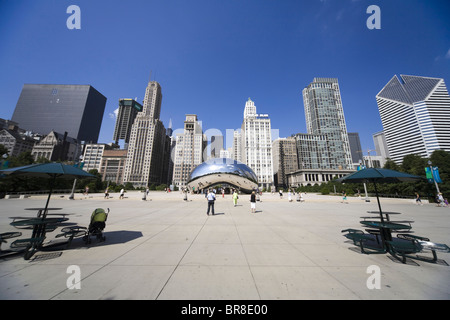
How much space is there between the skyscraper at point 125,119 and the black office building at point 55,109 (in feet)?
118

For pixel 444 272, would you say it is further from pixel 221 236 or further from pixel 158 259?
pixel 158 259

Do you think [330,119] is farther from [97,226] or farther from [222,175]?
[97,226]

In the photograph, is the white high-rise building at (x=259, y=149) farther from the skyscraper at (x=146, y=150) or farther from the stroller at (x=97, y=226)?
the stroller at (x=97, y=226)

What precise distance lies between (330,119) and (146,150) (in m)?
129

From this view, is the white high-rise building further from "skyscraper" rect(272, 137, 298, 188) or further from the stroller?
the stroller

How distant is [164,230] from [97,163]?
144929mm

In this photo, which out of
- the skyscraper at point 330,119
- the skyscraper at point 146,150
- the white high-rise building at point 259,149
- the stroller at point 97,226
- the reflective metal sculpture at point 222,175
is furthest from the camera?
the skyscraper at point 146,150

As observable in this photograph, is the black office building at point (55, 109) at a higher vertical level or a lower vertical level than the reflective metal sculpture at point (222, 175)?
higher

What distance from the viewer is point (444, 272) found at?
11.5 feet

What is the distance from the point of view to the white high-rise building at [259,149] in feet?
335

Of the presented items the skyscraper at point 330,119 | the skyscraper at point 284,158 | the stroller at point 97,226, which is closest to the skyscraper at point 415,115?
the skyscraper at point 330,119

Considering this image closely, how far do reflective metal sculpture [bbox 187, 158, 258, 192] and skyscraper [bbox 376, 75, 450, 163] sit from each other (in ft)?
391

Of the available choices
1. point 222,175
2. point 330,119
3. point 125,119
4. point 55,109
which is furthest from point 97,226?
point 125,119
